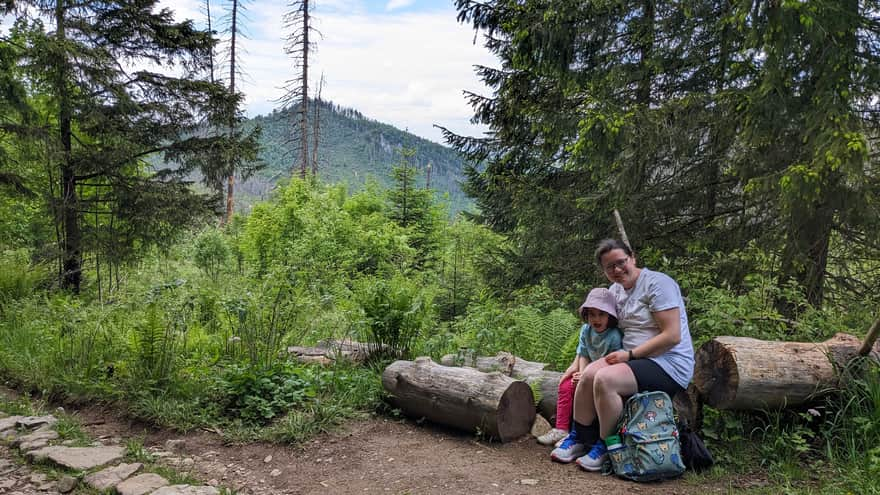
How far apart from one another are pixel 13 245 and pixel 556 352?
46.7 ft

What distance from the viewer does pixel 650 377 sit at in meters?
3.66

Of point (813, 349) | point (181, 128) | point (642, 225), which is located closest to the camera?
point (813, 349)

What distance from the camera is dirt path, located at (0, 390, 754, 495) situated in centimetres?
346

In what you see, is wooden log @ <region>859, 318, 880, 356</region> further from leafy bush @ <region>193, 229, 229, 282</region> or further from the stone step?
leafy bush @ <region>193, 229, 229, 282</region>

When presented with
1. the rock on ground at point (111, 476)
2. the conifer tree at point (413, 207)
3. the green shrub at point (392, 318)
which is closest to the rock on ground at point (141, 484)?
the rock on ground at point (111, 476)

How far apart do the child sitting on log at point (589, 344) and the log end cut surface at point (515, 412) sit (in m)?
0.19

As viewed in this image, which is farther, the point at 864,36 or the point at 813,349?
the point at 864,36

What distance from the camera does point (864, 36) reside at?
4961mm

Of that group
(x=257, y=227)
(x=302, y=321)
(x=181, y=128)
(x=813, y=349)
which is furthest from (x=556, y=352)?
(x=257, y=227)

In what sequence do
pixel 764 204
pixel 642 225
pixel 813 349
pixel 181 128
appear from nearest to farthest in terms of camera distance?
1. pixel 813 349
2. pixel 764 204
3. pixel 642 225
4. pixel 181 128

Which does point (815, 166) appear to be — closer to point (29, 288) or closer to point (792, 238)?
point (792, 238)

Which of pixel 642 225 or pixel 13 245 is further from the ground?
pixel 642 225

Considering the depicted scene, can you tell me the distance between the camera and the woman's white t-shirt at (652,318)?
145 inches

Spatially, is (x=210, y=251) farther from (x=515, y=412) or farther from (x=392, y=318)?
(x=515, y=412)
